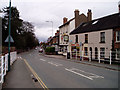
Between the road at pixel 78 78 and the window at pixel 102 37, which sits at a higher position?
the window at pixel 102 37

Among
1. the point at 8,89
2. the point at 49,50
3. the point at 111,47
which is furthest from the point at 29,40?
the point at 8,89

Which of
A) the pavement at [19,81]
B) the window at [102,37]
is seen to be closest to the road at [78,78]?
the pavement at [19,81]

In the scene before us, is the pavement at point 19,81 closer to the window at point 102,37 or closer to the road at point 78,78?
the road at point 78,78

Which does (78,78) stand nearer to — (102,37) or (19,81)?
(19,81)

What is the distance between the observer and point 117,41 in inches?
703

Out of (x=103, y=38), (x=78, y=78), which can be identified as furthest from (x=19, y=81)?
(x=103, y=38)

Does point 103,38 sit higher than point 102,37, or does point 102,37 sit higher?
point 102,37

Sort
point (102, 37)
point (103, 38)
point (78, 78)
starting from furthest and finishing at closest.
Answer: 1. point (102, 37)
2. point (103, 38)
3. point (78, 78)

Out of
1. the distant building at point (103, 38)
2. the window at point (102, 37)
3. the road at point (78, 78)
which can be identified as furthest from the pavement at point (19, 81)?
the window at point (102, 37)

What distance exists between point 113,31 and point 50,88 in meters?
15.7

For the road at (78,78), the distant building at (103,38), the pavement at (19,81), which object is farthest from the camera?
the distant building at (103,38)

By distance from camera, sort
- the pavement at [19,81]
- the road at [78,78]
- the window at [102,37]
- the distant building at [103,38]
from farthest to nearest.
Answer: the window at [102,37] < the distant building at [103,38] < the road at [78,78] < the pavement at [19,81]

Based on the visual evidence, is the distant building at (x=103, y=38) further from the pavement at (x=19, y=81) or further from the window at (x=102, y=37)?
the pavement at (x=19, y=81)

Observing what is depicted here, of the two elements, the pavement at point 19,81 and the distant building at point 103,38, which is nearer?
the pavement at point 19,81
